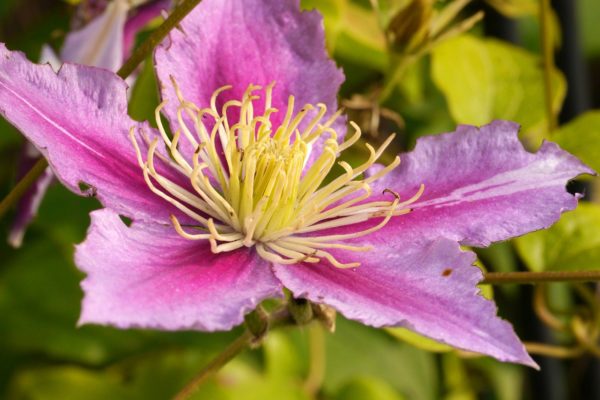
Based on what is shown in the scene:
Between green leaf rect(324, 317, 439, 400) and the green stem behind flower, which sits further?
green leaf rect(324, 317, 439, 400)

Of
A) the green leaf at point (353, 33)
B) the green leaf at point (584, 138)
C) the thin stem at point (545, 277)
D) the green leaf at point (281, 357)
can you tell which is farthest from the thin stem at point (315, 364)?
the thin stem at point (545, 277)

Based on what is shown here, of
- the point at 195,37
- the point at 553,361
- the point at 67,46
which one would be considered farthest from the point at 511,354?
the point at 553,361

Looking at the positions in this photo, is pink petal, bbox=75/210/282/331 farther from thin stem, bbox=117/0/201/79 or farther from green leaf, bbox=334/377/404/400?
green leaf, bbox=334/377/404/400

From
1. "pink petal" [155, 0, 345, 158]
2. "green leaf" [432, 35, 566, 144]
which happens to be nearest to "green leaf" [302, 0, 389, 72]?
"green leaf" [432, 35, 566, 144]

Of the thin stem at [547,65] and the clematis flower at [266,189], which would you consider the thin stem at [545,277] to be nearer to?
the clematis flower at [266,189]

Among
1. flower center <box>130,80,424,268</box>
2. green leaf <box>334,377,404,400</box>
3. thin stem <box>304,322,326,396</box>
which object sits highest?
flower center <box>130,80,424,268</box>

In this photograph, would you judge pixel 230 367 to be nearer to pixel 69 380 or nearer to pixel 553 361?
pixel 69 380

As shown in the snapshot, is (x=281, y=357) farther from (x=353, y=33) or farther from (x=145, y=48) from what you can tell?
(x=145, y=48)
